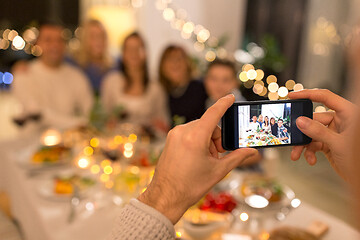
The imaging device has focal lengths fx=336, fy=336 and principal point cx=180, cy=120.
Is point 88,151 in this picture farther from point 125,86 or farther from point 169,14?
point 169,14

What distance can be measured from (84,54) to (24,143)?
148cm

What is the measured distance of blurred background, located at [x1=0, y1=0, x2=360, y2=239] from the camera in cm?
322

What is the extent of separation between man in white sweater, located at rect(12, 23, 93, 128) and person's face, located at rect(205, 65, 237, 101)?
0.92m

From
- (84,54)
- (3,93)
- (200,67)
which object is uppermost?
(84,54)

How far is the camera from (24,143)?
6.68 ft

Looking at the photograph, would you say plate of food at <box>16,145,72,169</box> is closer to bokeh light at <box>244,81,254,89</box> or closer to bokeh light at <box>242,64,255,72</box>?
bokeh light at <box>244,81,254,89</box>

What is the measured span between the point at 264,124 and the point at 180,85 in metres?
1.95

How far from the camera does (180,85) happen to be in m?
2.67

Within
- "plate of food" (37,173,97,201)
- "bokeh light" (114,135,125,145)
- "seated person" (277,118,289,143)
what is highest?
"seated person" (277,118,289,143)

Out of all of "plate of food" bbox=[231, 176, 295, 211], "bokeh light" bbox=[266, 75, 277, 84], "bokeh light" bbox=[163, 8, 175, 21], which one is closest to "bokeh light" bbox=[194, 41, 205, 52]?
"bokeh light" bbox=[163, 8, 175, 21]

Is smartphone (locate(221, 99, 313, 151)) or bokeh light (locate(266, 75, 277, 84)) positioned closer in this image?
smartphone (locate(221, 99, 313, 151))

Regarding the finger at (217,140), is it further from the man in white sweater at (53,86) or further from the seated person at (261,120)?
the man in white sweater at (53,86)

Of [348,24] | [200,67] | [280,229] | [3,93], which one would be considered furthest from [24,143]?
[3,93]

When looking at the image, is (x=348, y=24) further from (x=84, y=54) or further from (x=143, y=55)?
(x=84, y=54)
